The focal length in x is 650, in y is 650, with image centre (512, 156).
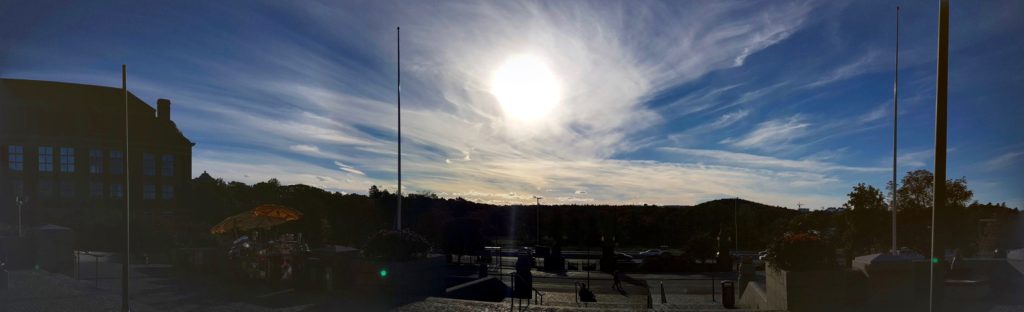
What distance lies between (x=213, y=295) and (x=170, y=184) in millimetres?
78580

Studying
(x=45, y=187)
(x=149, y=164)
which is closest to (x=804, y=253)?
(x=45, y=187)

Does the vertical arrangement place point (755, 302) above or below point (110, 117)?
below

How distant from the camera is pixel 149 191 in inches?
3253

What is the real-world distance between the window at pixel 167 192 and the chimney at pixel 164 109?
34.8ft

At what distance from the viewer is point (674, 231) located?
8469cm

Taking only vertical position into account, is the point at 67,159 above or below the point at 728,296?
above

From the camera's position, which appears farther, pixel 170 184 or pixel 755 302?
pixel 170 184

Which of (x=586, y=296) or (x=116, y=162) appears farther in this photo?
(x=116, y=162)

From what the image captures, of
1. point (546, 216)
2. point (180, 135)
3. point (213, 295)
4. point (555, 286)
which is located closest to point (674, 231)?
point (546, 216)

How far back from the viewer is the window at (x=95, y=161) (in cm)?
7919

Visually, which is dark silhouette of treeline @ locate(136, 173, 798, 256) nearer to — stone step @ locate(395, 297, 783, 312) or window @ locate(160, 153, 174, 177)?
window @ locate(160, 153, 174, 177)

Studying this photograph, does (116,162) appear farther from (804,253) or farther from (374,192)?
(804,253)

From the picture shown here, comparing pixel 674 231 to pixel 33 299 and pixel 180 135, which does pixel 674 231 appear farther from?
pixel 33 299

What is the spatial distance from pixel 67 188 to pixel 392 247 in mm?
77664
